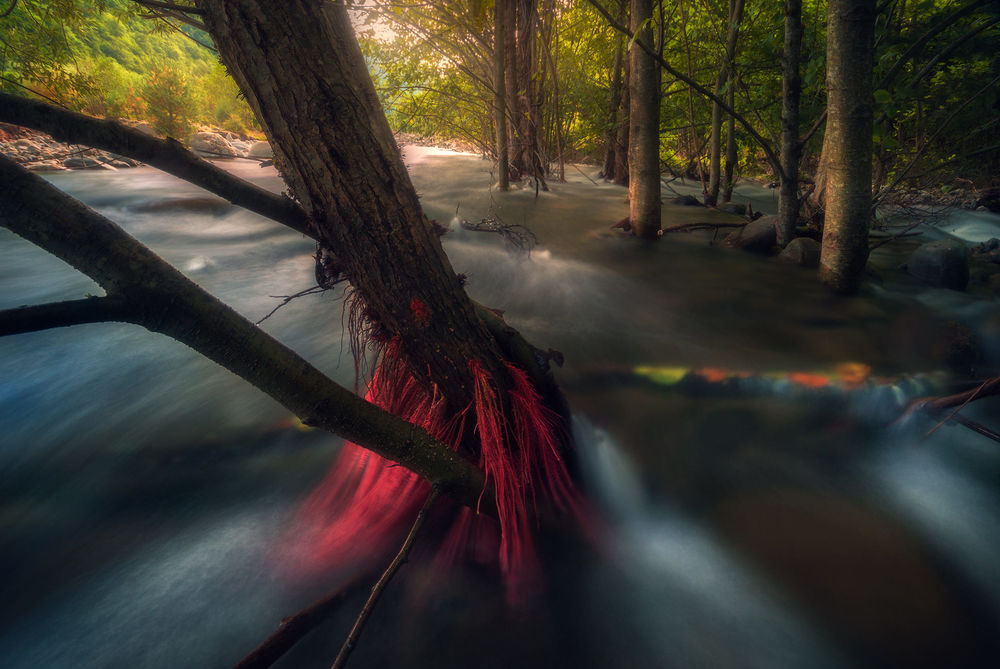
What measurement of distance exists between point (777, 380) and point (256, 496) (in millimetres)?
3330

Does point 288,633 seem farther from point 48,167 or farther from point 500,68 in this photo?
point 48,167

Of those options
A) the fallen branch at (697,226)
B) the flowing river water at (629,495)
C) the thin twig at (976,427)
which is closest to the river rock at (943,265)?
the flowing river water at (629,495)

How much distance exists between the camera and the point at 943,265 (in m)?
3.76

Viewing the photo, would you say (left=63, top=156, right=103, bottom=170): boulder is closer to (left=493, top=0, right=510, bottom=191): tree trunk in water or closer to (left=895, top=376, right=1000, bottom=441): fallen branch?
(left=493, top=0, right=510, bottom=191): tree trunk in water

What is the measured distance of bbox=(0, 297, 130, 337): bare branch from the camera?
0.86m

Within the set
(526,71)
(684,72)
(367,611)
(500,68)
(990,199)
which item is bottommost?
(367,611)

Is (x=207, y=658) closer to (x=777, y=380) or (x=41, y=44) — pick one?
(x=777, y=380)

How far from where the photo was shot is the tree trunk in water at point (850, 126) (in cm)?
291

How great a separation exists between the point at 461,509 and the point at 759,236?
181 inches

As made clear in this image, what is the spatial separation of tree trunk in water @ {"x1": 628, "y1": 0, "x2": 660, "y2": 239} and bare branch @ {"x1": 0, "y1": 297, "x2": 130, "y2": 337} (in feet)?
15.7

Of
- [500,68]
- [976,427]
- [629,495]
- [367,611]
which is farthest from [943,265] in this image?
[500,68]

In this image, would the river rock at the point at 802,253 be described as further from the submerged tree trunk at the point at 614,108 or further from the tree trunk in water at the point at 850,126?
the submerged tree trunk at the point at 614,108

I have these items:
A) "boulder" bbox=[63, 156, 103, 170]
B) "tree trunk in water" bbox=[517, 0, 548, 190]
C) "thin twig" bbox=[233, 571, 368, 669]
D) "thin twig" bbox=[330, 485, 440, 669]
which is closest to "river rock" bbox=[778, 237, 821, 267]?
"tree trunk in water" bbox=[517, 0, 548, 190]

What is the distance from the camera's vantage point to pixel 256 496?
2.41 metres
